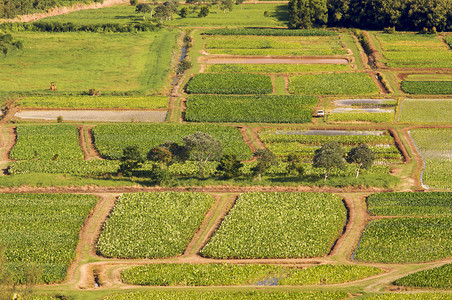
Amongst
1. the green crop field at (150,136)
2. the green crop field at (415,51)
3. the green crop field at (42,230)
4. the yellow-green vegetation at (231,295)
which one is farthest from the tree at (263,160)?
the green crop field at (415,51)

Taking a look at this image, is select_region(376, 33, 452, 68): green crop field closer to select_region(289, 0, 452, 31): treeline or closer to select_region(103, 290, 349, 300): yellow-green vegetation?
select_region(289, 0, 452, 31): treeline

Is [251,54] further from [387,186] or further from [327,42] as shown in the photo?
[387,186]

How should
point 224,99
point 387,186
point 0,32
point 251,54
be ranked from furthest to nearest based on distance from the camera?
point 0,32
point 251,54
point 224,99
point 387,186

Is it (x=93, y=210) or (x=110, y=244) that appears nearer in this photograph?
(x=110, y=244)

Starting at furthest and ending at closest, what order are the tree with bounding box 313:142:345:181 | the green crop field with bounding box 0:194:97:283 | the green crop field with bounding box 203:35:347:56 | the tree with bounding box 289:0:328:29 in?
the tree with bounding box 289:0:328:29 → the green crop field with bounding box 203:35:347:56 → the tree with bounding box 313:142:345:181 → the green crop field with bounding box 0:194:97:283

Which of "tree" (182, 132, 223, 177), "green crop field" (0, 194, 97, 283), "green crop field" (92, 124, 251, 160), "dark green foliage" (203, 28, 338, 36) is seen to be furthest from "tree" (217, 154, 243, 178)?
"dark green foliage" (203, 28, 338, 36)

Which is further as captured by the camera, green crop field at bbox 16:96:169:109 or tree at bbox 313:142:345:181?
green crop field at bbox 16:96:169:109

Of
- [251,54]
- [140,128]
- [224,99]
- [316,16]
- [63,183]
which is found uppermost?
[316,16]

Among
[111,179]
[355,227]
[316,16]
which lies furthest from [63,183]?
[316,16]
